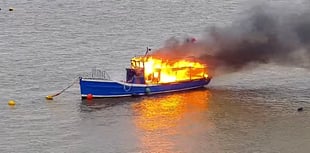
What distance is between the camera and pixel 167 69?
197ft

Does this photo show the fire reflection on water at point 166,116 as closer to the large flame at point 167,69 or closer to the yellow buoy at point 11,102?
the large flame at point 167,69

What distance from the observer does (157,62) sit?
5991 cm

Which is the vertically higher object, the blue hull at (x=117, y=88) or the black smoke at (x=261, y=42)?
the black smoke at (x=261, y=42)

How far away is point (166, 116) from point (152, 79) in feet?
21.1

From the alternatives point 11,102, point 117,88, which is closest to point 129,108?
point 117,88

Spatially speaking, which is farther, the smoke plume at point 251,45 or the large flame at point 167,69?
the smoke plume at point 251,45

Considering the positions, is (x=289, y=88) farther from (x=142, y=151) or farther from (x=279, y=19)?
(x=142, y=151)

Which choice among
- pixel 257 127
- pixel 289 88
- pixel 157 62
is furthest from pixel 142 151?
pixel 289 88

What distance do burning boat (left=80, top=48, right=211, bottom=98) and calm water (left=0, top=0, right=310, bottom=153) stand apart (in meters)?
0.67

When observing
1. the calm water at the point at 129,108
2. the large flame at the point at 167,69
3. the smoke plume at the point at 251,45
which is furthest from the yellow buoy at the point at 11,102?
the smoke plume at the point at 251,45

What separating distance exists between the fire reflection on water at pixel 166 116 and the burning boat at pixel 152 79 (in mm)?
717

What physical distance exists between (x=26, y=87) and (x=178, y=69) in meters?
11.5

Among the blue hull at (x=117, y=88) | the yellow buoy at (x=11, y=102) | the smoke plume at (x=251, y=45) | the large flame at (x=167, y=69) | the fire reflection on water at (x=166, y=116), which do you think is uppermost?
the smoke plume at (x=251, y=45)

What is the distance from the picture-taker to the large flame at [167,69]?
196 feet
